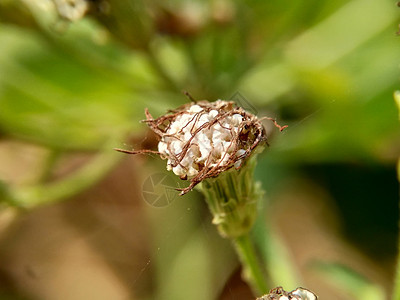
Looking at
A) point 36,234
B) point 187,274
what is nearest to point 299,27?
point 187,274

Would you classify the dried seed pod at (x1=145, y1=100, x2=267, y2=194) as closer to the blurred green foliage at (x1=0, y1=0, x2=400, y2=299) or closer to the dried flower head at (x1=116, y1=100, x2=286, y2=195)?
the dried flower head at (x1=116, y1=100, x2=286, y2=195)

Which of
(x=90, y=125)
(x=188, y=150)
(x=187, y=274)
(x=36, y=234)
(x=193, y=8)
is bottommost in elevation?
(x=188, y=150)

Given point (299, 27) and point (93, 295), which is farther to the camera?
point (299, 27)

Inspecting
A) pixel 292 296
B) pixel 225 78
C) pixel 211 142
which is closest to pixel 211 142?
pixel 211 142

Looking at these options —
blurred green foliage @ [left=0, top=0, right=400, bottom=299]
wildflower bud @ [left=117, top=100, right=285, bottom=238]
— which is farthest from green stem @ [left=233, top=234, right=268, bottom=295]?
blurred green foliage @ [left=0, top=0, right=400, bottom=299]

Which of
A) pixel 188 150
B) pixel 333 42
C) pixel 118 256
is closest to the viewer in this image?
pixel 188 150

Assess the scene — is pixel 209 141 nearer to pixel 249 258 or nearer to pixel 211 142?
pixel 211 142

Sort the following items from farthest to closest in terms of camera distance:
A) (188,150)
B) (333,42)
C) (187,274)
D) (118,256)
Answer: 1. (333,42)
2. (118,256)
3. (187,274)
4. (188,150)

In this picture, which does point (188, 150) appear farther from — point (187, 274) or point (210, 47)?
point (210, 47)
